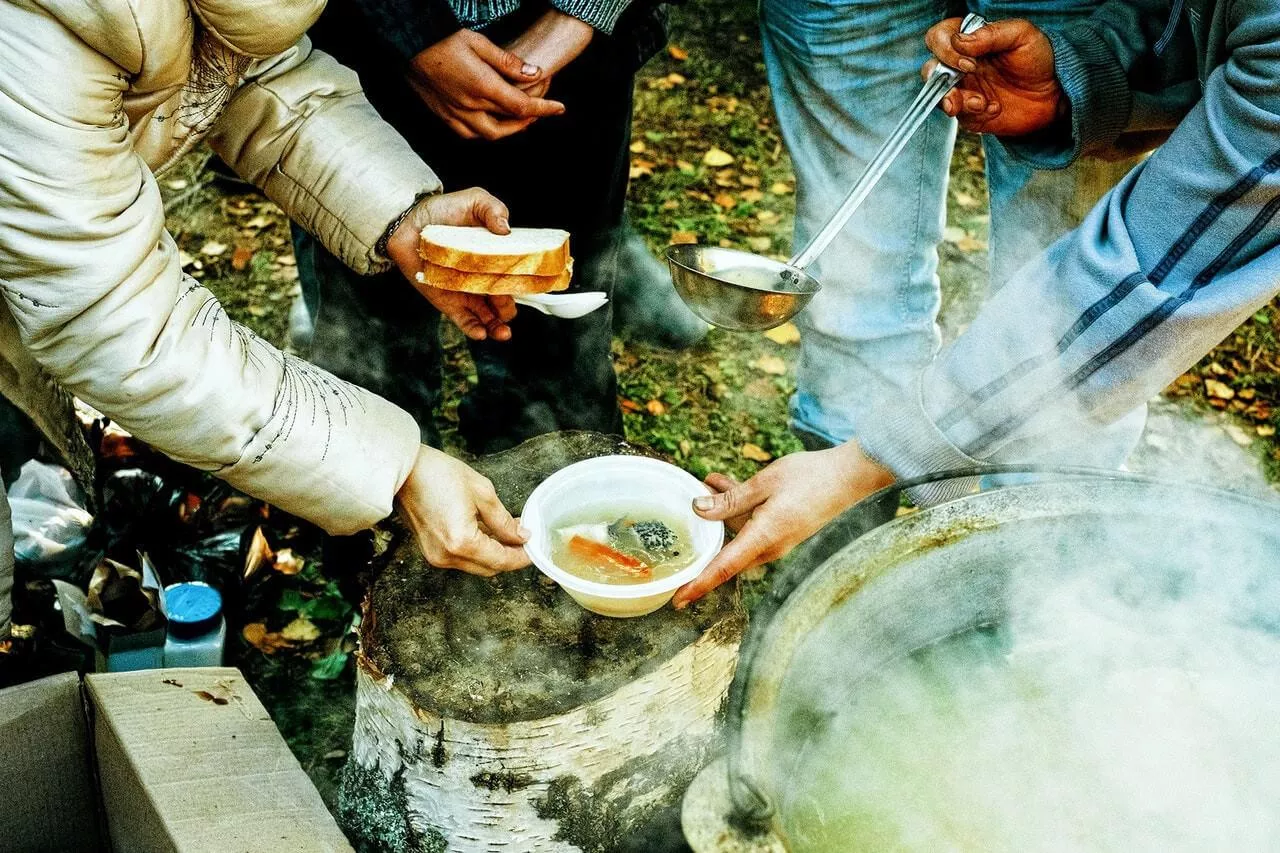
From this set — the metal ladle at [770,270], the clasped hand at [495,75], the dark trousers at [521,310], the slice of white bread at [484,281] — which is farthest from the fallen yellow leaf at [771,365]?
the slice of white bread at [484,281]

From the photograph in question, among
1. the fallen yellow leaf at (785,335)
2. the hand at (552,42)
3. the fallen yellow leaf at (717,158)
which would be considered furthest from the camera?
the fallen yellow leaf at (717,158)

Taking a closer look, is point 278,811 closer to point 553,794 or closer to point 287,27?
point 553,794

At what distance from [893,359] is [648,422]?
4.18ft

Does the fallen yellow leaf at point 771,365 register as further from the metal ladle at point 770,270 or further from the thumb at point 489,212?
the thumb at point 489,212

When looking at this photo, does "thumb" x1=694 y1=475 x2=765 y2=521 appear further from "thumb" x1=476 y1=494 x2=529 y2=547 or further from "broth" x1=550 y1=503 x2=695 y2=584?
"thumb" x1=476 y1=494 x2=529 y2=547

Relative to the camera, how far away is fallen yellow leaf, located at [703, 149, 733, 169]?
5977 millimetres

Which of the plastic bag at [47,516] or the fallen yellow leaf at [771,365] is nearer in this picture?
the plastic bag at [47,516]

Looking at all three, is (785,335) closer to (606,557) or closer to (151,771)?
(606,557)

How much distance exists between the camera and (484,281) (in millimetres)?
2316

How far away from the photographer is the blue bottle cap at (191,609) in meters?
2.74

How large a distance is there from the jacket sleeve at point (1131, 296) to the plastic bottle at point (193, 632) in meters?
1.97

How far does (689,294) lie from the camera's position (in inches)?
110

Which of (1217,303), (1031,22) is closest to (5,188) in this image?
(1217,303)

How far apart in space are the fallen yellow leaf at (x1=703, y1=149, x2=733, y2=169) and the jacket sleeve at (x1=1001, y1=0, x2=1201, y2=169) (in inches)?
140
